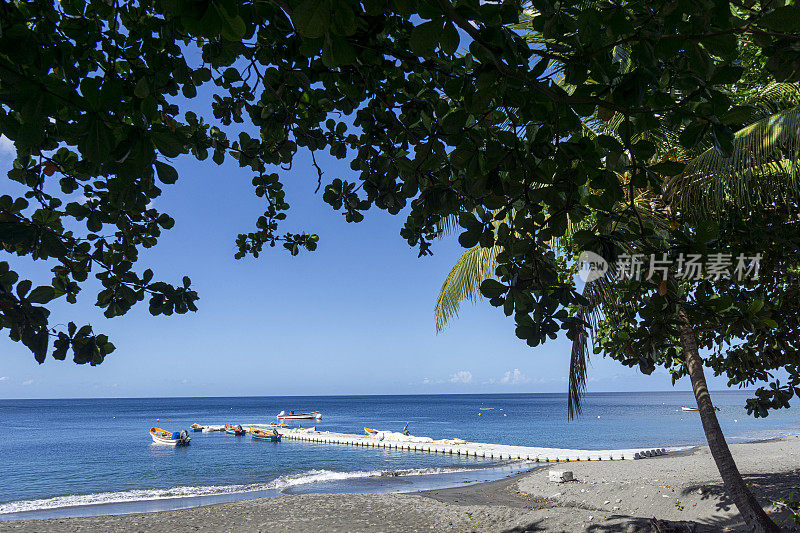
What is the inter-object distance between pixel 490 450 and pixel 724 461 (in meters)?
21.7

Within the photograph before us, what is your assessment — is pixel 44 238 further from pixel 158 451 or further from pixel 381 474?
pixel 158 451

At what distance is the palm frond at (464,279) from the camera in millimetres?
8070

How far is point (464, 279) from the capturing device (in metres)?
8.45

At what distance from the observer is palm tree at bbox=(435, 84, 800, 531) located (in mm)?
4543

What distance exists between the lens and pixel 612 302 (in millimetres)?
6664

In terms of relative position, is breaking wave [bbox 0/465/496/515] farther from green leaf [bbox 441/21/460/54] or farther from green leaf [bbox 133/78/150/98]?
green leaf [bbox 441/21/460/54]

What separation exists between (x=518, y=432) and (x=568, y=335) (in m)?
45.8

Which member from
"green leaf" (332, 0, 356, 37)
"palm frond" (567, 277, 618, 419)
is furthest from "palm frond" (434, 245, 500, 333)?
"green leaf" (332, 0, 356, 37)

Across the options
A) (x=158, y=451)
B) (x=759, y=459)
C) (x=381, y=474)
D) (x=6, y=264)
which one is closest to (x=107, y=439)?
(x=158, y=451)

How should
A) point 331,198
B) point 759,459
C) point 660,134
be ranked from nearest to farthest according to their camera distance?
point 331,198
point 660,134
point 759,459

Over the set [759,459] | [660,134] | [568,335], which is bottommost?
[759,459]

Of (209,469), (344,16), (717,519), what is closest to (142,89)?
(344,16)

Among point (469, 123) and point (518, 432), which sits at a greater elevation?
point (469, 123)

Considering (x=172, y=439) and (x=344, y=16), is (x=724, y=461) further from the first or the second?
(x=172, y=439)
